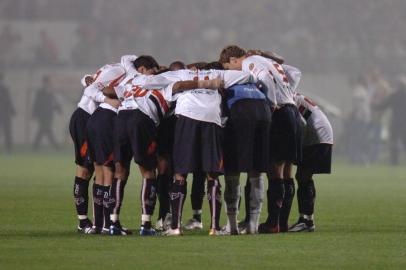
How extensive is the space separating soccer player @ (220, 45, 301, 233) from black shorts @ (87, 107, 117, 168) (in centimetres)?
127

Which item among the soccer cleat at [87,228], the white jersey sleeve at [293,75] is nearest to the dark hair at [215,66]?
the white jersey sleeve at [293,75]

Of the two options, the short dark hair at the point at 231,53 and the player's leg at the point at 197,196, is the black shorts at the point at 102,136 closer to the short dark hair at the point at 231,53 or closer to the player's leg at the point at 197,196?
the short dark hair at the point at 231,53

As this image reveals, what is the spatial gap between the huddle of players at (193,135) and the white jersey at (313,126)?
0.13 metres

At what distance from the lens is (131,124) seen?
13.6 metres

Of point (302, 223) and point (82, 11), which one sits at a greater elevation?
point (82, 11)

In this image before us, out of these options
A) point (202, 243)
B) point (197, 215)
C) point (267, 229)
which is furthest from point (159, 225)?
point (202, 243)

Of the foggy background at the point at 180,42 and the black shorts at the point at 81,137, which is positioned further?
the foggy background at the point at 180,42

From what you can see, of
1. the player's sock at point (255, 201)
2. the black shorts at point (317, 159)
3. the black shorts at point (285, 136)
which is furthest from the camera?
the black shorts at point (317, 159)

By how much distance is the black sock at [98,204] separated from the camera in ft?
46.3

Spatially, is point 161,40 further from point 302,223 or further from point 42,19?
point 302,223

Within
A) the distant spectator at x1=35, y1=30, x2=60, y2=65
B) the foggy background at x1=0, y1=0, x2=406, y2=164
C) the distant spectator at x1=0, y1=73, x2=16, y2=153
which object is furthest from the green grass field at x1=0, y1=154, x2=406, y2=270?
the distant spectator at x1=35, y1=30, x2=60, y2=65

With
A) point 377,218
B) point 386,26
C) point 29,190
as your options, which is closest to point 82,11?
point 386,26

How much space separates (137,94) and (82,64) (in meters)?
31.0

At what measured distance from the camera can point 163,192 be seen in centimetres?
1481
